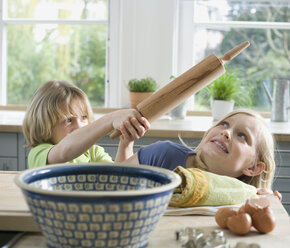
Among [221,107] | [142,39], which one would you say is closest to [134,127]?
[221,107]

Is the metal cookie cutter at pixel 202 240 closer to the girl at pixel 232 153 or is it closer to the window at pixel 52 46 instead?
the girl at pixel 232 153

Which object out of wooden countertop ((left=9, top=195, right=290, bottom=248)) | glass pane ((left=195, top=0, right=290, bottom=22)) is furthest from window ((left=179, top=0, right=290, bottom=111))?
wooden countertop ((left=9, top=195, right=290, bottom=248))

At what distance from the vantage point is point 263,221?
2.93 feet

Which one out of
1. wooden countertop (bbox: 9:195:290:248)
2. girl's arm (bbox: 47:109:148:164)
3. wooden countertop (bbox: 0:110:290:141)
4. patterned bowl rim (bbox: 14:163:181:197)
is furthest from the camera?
wooden countertop (bbox: 0:110:290:141)

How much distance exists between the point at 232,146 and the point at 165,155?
195mm

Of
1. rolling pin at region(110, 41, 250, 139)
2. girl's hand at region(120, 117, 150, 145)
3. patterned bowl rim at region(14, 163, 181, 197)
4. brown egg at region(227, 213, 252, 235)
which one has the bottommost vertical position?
brown egg at region(227, 213, 252, 235)

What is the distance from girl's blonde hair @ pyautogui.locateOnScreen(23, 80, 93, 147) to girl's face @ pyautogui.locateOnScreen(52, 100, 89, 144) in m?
0.01

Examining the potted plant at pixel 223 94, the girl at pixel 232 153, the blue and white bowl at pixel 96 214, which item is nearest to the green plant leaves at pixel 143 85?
the potted plant at pixel 223 94

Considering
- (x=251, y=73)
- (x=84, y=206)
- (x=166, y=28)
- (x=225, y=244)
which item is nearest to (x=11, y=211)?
(x=84, y=206)

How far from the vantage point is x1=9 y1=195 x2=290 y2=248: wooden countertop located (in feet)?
2.72

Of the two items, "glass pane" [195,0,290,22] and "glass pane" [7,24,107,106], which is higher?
"glass pane" [195,0,290,22]

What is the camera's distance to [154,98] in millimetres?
1099

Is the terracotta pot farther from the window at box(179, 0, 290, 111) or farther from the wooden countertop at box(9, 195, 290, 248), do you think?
the wooden countertop at box(9, 195, 290, 248)

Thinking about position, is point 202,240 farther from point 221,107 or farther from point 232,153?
point 221,107
